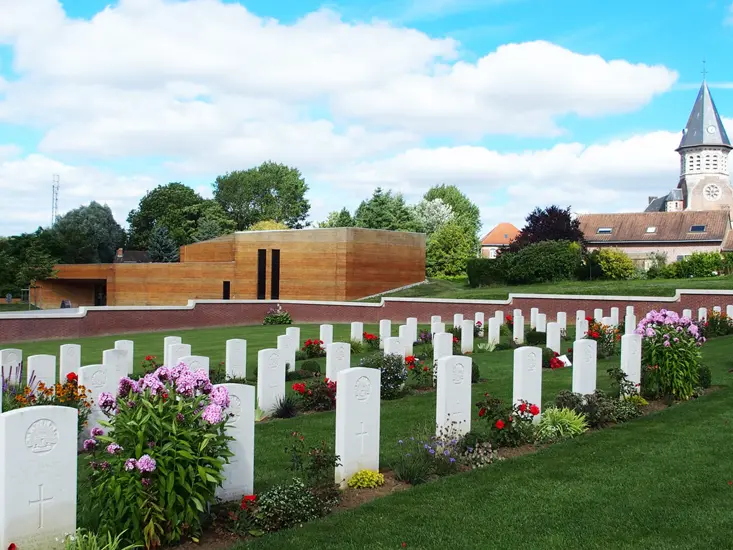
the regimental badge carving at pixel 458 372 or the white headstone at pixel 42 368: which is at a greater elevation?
the regimental badge carving at pixel 458 372

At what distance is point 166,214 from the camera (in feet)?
248

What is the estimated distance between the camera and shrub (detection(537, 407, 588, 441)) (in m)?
9.19

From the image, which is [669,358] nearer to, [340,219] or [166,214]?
[340,219]

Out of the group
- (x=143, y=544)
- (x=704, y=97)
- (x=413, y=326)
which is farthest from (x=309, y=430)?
(x=704, y=97)

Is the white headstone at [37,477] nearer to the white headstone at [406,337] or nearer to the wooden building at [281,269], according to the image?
the white headstone at [406,337]

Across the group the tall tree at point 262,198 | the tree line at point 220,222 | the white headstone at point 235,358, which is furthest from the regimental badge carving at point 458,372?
the tall tree at point 262,198

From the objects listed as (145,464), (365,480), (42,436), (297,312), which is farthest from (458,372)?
Answer: (297,312)

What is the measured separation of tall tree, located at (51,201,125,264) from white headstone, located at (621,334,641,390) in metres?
62.4

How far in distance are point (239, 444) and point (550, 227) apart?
48.2 meters

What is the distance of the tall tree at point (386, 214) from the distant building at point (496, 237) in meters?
39.1

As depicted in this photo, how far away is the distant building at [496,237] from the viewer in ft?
330

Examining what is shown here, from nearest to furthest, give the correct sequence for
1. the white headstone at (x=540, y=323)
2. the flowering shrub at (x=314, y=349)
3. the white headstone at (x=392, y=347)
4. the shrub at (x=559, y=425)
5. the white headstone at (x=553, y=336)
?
the shrub at (x=559, y=425), the white headstone at (x=392, y=347), the white headstone at (x=553, y=336), the flowering shrub at (x=314, y=349), the white headstone at (x=540, y=323)

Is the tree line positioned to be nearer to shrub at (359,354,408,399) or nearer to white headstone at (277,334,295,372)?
white headstone at (277,334,295,372)

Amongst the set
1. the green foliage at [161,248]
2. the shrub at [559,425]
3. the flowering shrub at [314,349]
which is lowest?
the flowering shrub at [314,349]
